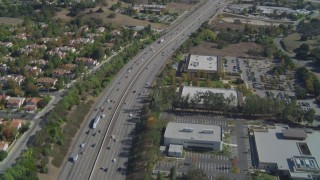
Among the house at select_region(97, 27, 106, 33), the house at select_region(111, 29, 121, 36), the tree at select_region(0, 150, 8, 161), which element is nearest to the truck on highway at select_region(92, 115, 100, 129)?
the tree at select_region(0, 150, 8, 161)

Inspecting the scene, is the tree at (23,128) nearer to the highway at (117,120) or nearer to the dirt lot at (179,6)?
the highway at (117,120)

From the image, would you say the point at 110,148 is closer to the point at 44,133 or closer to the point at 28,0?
the point at 44,133

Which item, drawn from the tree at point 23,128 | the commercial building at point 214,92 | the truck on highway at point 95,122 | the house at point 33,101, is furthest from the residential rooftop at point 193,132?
the house at point 33,101

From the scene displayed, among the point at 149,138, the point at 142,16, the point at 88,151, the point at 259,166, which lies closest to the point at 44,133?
the point at 88,151

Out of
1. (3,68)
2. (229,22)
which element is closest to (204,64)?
(3,68)

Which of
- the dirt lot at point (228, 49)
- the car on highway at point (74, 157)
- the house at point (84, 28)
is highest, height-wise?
the house at point (84, 28)

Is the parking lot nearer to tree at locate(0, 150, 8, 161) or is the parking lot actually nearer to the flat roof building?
tree at locate(0, 150, 8, 161)

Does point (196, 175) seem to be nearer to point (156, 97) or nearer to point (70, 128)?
point (70, 128)
